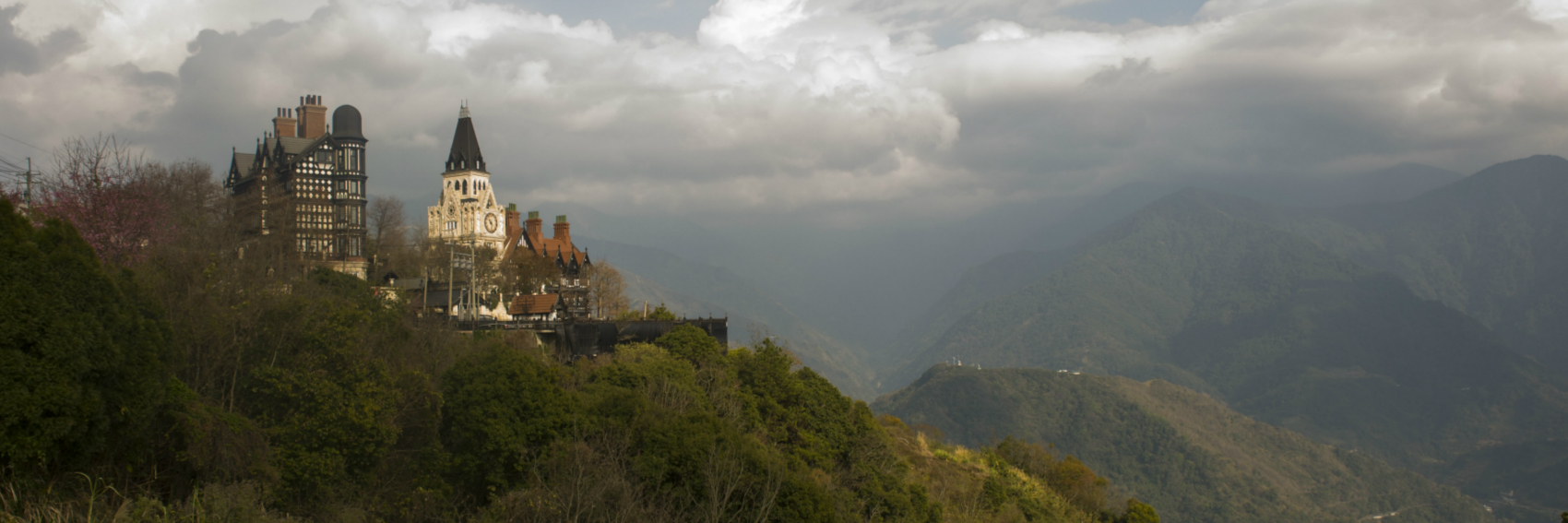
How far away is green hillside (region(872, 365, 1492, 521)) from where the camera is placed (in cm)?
15512

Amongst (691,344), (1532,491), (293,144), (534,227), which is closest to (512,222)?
(534,227)

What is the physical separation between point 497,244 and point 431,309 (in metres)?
32.1

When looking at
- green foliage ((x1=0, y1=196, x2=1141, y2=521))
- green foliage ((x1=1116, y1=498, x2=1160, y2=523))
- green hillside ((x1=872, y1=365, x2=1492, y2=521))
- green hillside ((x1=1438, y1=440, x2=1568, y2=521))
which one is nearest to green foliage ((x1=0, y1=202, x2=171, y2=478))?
green foliage ((x1=0, y1=196, x2=1141, y2=521))

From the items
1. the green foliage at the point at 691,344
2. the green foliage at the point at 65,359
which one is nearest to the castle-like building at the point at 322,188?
the green foliage at the point at 691,344

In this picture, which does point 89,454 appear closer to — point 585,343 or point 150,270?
point 150,270

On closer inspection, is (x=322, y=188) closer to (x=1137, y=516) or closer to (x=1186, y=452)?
(x=1137, y=516)

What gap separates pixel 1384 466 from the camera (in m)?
181

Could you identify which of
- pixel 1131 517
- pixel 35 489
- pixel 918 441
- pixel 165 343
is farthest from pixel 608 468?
pixel 1131 517

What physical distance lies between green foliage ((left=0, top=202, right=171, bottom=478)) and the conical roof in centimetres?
6225

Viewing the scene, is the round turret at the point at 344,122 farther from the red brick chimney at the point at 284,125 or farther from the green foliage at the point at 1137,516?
the green foliage at the point at 1137,516

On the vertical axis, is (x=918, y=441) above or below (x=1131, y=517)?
above

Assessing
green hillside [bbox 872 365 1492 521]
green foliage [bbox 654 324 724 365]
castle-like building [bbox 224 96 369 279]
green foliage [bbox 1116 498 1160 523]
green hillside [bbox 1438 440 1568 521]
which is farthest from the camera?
green hillside [bbox 1438 440 1568 521]

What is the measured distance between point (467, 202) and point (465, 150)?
543 centimetres

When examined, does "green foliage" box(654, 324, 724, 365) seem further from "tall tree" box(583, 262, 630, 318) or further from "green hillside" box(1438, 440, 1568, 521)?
"green hillside" box(1438, 440, 1568, 521)
